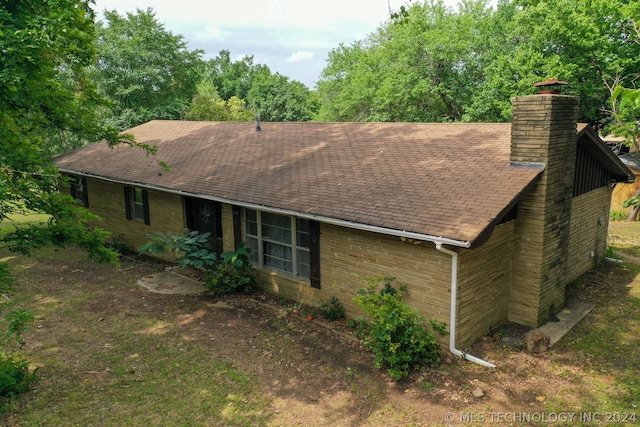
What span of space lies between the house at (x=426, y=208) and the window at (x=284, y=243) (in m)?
0.03

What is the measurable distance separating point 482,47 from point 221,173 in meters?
21.4

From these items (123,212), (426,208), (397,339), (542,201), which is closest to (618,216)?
(542,201)

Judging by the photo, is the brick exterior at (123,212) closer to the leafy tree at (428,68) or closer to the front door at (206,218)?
the front door at (206,218)

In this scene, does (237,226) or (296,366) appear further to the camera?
(237,226)

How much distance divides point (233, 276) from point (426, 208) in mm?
5014

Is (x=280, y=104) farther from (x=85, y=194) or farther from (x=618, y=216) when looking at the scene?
(x=618, y=216)

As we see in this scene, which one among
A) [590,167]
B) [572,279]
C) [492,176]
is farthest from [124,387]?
[590,167]

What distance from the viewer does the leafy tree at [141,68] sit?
27.3 meters

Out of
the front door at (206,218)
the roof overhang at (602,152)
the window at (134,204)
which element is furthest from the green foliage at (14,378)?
the roof overhang at (602,152)

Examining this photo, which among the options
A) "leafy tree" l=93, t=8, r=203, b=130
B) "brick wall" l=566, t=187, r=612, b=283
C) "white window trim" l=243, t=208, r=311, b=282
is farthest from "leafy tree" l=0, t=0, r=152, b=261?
"leafy tree" l=93, t=8, r=203, b=130

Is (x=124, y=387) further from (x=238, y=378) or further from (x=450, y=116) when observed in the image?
(x=450, y=116)

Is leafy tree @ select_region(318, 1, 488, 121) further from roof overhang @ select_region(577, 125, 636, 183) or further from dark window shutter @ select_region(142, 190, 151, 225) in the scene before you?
dark window shutter @ select_region(142, 190, 151, 225)

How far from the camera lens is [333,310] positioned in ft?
30.4

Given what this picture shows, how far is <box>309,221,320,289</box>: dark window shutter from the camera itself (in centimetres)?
952
